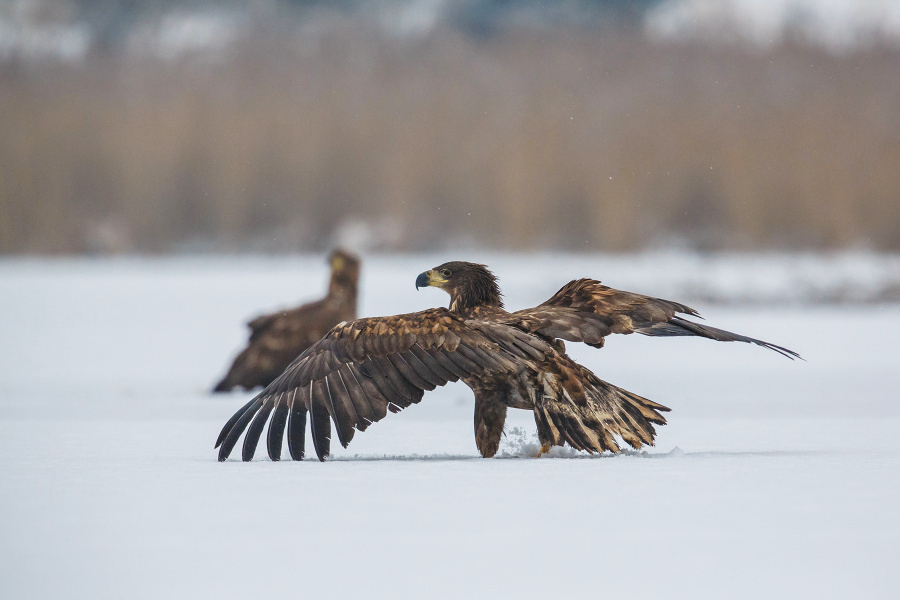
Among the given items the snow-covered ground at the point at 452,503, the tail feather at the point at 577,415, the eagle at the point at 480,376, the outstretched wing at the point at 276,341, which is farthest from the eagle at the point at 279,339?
the tail feather at the point at 577,415

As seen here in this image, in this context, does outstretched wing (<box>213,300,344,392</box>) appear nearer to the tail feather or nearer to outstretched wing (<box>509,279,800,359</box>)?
outstretched wing (<box>509,279,800,359</box>)

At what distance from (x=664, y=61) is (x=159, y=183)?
1205 cm

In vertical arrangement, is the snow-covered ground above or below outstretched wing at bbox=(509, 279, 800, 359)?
below

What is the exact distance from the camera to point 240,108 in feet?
84.6

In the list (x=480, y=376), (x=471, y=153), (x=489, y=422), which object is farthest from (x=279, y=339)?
(x=471, y=153)

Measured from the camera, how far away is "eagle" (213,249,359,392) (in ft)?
22.0

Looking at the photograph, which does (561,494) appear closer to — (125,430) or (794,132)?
(125,430)

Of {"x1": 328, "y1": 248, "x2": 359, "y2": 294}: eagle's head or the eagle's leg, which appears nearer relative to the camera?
the eagle's leg

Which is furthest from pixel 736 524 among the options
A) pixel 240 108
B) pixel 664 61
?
pixel 664 61

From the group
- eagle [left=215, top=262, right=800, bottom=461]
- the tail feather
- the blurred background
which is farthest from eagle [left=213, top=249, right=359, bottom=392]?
the blurred background

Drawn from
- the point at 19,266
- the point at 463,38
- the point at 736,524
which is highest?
the point at 463,38

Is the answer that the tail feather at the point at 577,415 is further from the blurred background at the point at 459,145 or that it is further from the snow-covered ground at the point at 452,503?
the blurred background at the point at 459,145

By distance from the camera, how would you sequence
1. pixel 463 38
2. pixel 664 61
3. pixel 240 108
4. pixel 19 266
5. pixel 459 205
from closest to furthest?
pixel 19 266 → pixel 459 205 → pixel 240 108 → pixel 664 61 → pixel 463 38

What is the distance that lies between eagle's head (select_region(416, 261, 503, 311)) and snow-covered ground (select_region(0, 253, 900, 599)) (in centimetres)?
55
